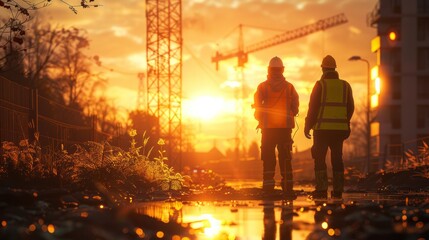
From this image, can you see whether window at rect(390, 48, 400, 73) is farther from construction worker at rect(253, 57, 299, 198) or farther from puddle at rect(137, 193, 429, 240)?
puddle at rect(137, 193, 429, 240)

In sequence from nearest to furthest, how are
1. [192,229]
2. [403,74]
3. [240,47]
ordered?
[192,229] < [403,74] < [240,47]

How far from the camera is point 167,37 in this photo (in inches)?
2608

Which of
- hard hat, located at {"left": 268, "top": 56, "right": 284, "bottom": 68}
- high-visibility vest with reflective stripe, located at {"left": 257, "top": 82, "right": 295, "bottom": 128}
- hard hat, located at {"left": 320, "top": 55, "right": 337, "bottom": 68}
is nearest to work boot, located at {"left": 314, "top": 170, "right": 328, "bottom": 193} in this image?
high-visibility vest with reflective stripe, located at {"left": 257, "top": 82, "right": 295, "bottom": 128}

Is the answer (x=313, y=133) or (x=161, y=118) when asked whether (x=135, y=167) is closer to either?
(x=313, y=133)

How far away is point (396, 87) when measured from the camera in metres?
85.2

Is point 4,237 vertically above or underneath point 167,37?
underneath

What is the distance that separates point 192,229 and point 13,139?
912 centimetres

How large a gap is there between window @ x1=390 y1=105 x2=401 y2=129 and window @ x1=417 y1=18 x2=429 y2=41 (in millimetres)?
8002

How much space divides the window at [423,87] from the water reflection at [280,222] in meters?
77.4

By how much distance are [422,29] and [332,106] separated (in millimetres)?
75342

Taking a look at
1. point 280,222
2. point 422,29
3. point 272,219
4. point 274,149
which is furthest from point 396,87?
point 280,222

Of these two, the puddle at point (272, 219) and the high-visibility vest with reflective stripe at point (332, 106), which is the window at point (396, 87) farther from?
the puddle at point (272, 219)

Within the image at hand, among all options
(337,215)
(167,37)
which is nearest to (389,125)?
(167,37)

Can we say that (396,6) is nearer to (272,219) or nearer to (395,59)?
(395,59)
